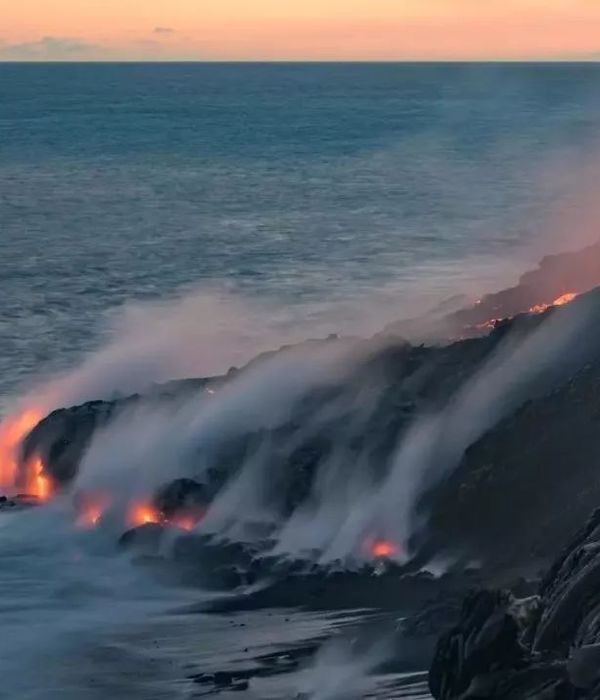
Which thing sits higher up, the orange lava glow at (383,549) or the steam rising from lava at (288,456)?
the steam rising from lava at (288,456)

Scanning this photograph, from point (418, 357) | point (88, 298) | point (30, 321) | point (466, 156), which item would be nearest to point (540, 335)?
point (418, 357)

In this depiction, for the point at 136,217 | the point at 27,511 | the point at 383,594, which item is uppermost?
the point at 136,217

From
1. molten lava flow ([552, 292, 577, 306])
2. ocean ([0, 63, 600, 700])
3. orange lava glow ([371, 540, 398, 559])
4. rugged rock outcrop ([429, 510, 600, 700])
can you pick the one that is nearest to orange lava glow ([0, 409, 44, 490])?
ocean ([0, 63, 600, 700])

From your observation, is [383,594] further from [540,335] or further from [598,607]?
[598,607]

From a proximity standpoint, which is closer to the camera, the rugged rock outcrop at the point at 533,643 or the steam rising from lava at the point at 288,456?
the rugged rock outcrop at the point at 533,643

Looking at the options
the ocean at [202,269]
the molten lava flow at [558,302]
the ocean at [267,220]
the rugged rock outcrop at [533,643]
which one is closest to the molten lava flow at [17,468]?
the ocean at [202,269]

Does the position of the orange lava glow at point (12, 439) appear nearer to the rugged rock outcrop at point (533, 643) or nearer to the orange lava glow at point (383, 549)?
the orange lava glow at point (383, 549)

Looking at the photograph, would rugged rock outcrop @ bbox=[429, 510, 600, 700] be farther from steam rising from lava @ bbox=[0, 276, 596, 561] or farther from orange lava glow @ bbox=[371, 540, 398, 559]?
steam rising from lava @ bbox=[0, 276, 596, 561]
